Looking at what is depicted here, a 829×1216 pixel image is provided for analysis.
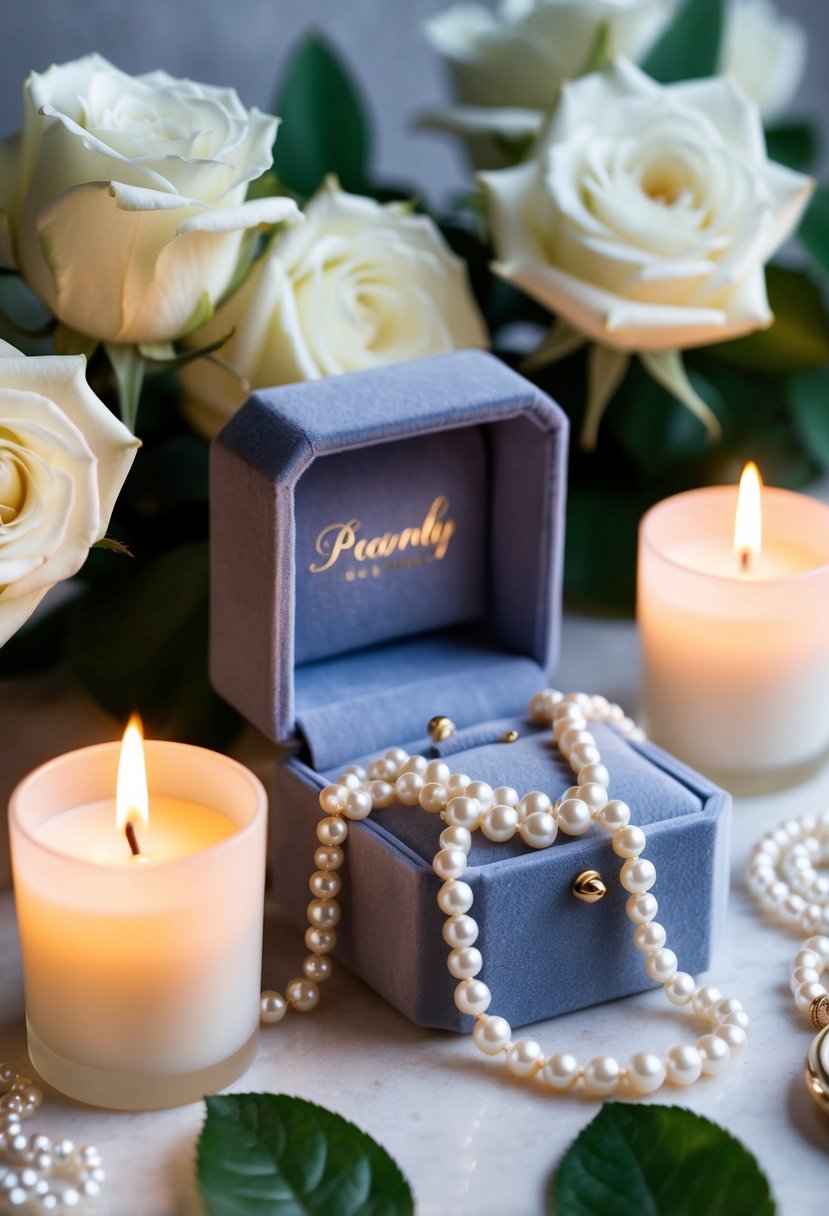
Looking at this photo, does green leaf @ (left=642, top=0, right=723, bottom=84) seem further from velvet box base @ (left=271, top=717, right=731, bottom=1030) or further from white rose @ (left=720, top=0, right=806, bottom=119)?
velvet box base @ (left=271, top=717, right=731, bottom=1030)

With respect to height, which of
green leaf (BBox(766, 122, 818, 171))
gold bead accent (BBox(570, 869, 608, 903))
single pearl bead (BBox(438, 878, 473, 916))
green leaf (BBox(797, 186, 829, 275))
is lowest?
gold bead accent (BBox(570, 869, 608, 903))

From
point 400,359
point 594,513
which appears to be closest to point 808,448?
point 594,513

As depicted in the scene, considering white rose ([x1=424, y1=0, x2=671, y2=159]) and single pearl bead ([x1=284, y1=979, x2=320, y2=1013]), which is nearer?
single pearl bead ([x1=284, y1=979, x2=320, y2=1013])

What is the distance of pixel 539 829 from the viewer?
25.0 inches

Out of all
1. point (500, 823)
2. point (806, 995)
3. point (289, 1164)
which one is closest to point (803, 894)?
point (806, 995)

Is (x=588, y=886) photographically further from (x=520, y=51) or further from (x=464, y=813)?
(x=520, y=51)

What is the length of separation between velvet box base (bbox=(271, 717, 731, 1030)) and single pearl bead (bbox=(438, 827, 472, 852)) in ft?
0.03

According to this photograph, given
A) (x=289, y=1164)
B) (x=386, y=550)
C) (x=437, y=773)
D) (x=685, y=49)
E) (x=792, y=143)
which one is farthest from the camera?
(x=792, y=143)

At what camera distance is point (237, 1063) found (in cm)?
62

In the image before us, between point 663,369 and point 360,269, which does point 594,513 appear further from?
point 360,269

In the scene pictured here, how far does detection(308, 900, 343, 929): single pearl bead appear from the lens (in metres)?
0.67

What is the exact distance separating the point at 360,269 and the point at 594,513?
0.22 metres

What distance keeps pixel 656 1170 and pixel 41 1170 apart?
0.71 ft

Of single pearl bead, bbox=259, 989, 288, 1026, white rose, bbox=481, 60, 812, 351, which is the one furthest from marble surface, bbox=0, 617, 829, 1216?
white rose, bbox=481, 60, 812, 351
